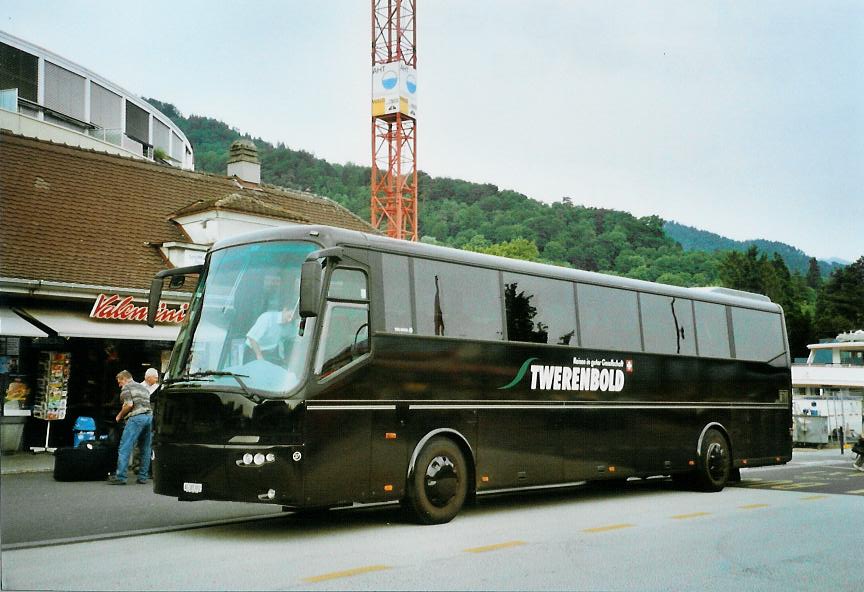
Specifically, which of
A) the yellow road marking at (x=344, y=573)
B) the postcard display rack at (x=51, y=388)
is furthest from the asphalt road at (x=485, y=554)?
the postcard display rack at (x=51, y=388)

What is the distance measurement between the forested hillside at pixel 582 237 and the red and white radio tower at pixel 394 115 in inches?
75.5

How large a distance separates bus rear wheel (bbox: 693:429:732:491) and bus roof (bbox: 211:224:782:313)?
8.13 feet

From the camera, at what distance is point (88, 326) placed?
17.9 metres

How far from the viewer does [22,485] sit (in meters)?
14.0

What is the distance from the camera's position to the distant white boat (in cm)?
Answer: 2592

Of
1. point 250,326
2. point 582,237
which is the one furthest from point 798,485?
point 582,237

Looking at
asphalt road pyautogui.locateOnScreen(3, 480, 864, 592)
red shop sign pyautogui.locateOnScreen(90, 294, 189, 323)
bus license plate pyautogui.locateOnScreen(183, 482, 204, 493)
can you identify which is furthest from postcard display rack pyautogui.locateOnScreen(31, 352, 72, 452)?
bus license plate pyautogui.locateOnScreen(183, 482, 204, 493)

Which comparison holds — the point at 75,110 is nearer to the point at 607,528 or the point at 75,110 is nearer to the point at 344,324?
the point at 344,324

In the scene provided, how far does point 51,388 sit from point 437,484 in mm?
10744

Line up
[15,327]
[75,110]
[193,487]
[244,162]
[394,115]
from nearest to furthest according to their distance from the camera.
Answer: [193,487] < [15,327] < [75,110] < [244,162] < [394,115]

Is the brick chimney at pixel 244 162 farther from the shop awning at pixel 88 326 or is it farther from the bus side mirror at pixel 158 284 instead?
the bus side mirror at pixel 158 284

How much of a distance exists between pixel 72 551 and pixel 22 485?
5860 millimetres

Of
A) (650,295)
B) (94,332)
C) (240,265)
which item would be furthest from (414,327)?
(94,332)

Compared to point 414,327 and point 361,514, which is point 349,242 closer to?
point 414,327
